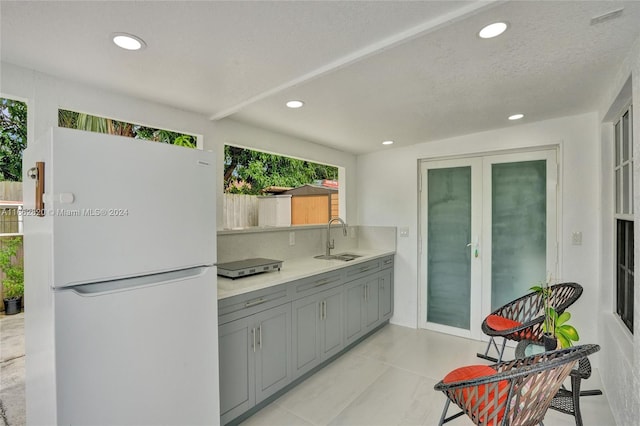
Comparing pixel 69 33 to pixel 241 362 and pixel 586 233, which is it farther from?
pixel 586 233

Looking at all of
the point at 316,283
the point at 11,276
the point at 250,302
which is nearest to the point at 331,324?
the point at 316,283

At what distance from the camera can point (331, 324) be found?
9.52 feet

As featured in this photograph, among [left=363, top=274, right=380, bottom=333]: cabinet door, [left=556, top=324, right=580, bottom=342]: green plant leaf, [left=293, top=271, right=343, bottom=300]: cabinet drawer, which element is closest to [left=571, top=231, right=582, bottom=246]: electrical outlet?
[left=556, top=324, right=580, bottom=342]: green plant leaf

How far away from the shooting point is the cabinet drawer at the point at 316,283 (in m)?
2.55

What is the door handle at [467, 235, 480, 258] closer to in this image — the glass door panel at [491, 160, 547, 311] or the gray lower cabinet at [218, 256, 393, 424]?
the glass door panel at [491, 160, 547, 311]

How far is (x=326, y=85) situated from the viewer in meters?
2.05

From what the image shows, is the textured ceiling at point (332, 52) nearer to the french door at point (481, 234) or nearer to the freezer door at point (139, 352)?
the french door at point (481, 234)

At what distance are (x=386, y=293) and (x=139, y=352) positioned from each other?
2.97 m

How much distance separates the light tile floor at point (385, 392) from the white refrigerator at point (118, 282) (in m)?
0.83

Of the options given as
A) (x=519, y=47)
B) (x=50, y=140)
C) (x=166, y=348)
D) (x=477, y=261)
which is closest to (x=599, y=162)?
(x=477, y=261)

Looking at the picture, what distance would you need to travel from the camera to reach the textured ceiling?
4.24 feet

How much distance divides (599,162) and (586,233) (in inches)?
24.8

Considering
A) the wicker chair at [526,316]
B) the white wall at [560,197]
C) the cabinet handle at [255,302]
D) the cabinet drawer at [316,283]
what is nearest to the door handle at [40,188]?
the cabinet handle at [255,302]

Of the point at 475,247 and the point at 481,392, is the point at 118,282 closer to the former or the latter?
the point at 481,392
